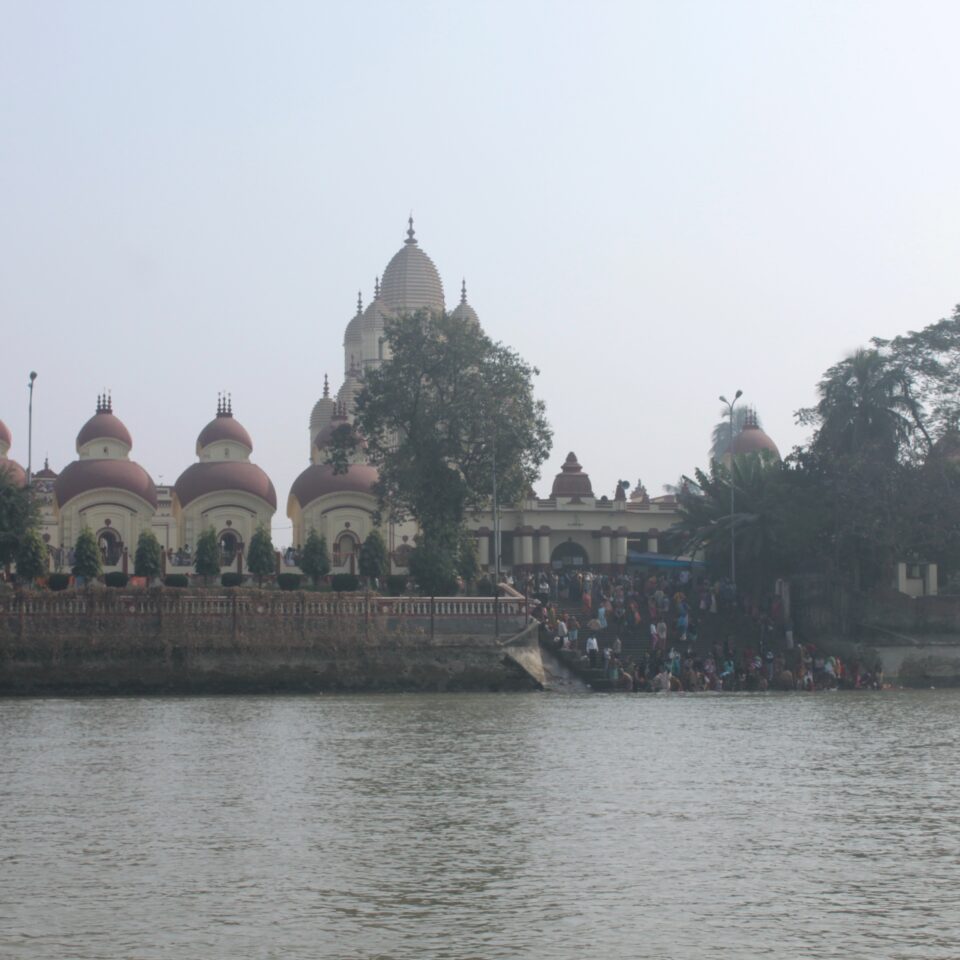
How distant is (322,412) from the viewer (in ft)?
253

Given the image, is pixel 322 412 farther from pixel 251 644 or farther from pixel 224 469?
pixel 251 644

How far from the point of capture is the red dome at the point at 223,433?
63.5m

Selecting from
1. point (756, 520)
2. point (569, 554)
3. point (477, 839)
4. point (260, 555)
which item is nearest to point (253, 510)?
point (260, 555)

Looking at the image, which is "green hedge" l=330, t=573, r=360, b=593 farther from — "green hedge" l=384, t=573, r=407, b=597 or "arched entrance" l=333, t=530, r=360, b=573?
"arched entrance" l=333, t=530, r=360, b=573

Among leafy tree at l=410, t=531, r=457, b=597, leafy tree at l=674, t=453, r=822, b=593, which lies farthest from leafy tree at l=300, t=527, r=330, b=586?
leafy tree at l=674, t=453, r=822, b=593

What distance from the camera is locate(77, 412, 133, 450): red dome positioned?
63.2 meters

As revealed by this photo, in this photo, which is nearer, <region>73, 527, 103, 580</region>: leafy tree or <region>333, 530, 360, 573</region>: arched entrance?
<region>73, 527, 103, 580</region>: leafy tree

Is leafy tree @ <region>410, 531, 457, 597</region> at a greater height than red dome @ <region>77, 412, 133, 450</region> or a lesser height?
lesser

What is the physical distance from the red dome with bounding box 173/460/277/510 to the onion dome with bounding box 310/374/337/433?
46.3 ft

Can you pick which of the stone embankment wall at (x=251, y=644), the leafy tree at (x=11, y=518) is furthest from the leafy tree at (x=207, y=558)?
the stone embankment wall at (x=251, y=644)

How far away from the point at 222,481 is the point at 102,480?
14.3ft

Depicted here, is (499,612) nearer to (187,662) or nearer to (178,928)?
(187,662)

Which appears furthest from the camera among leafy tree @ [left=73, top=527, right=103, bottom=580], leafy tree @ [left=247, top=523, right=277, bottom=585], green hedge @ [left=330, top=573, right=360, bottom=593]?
leafy tree @ [left=247, top=523, right=277, bottom=585]

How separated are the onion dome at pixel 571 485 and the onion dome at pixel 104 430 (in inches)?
654
